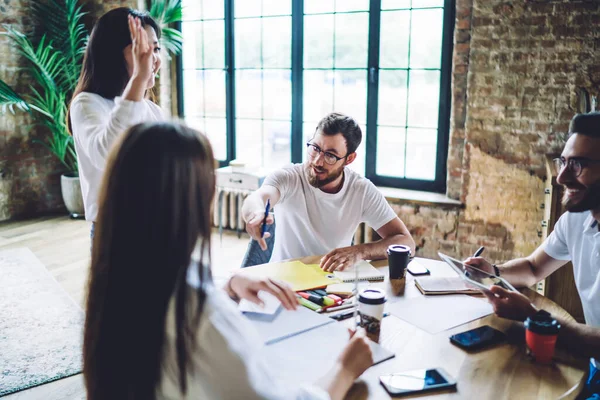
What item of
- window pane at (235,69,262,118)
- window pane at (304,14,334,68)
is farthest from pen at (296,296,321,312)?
window pane at (235,69,262,118)

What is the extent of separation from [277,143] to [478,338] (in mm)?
3630

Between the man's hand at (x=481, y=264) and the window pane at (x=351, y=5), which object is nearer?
the man's hand at (x=481, y=264)

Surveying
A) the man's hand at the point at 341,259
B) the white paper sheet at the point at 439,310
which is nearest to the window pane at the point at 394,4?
the man's hand at the point at 341,259

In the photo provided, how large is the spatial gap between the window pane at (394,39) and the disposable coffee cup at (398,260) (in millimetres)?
2634

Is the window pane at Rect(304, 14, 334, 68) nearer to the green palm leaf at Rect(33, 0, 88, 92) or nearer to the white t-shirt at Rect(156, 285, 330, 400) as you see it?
the green palm leaf at Rect(33, 0, 88, 92)

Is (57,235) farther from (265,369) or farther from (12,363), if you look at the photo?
(265,369)

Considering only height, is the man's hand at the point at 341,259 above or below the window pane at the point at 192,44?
below

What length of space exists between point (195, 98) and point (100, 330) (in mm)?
4580

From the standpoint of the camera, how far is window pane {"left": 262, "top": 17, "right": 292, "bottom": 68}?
4.57 meters

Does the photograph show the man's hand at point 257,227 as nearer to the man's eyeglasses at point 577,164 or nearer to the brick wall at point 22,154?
the man's eyeglasses at point 577,164

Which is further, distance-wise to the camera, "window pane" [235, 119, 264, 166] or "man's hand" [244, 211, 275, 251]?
"window pane" [235, 119, 264, 166]

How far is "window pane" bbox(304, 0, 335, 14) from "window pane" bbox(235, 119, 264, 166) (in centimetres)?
109

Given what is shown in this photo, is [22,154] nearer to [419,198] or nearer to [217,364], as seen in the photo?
[419,198]

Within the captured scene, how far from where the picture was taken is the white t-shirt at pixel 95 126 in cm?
178
